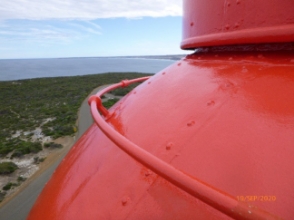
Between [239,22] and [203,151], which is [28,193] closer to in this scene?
[203,151]

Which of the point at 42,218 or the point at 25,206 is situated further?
the point at 25,206

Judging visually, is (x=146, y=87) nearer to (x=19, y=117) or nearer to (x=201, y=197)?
(x=201, y=197)

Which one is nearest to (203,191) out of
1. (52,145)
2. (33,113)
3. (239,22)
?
(239,22)

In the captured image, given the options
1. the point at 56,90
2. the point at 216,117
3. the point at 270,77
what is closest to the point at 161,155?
the point at 216,117

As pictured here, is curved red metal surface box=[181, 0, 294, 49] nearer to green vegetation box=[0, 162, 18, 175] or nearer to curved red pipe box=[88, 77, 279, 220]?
curved red pipe box=[88, 77, 279, 220]

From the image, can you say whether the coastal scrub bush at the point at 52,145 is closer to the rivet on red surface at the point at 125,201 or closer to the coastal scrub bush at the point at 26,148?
the coastal scrub bush at the point at 26,148

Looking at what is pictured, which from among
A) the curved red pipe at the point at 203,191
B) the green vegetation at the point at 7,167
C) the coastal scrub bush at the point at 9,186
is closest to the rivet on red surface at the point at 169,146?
the curved red pipe at the point at 203,191
